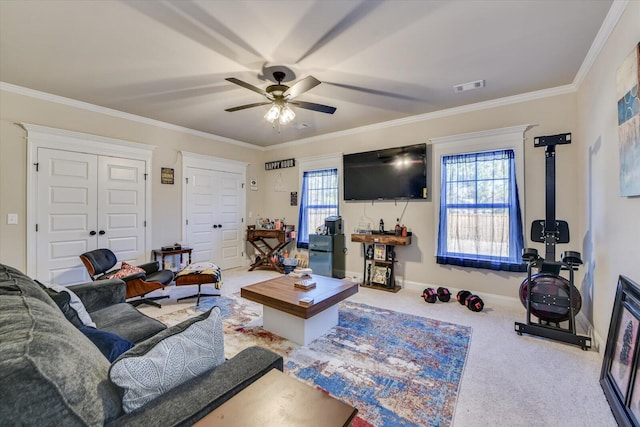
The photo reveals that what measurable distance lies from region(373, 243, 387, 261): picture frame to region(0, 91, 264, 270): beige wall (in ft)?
11.4

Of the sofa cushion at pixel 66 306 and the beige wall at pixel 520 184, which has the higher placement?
the beige wall at pixel 520 184

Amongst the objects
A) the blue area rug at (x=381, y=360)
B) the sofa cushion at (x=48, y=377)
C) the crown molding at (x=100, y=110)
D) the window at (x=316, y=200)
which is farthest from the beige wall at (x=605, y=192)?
the crown molding at (x=100, y=110)

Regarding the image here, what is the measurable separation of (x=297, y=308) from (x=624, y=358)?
226cm

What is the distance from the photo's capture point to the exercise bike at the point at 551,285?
8.58 feet

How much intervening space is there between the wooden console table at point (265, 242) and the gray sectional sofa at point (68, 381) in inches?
170

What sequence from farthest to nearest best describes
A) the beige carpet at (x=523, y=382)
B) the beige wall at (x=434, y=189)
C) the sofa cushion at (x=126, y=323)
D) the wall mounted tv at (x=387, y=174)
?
the wall mounted tv at (x=387, y=174) < the beige wall at (x=434, y=189) < the sofa cushion at (x=126, y=323) < the beige carpet at (x=523, y=382)

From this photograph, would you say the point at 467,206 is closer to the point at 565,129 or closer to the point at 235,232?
the point at 565,129

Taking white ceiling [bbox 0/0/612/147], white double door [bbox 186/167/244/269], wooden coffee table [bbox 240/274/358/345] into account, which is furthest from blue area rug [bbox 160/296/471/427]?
white ceiling [bbox 0/0/612/147]

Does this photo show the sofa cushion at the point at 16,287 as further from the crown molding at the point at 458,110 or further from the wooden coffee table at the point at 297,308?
the crown molding at the point at 458,110

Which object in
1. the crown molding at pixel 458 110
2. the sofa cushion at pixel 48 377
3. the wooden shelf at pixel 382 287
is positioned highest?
the crown molding at pixel 458 110

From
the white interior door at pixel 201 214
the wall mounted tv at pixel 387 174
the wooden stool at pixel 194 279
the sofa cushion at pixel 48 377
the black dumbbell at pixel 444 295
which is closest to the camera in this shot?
the sofa cushion at pixel 48 377

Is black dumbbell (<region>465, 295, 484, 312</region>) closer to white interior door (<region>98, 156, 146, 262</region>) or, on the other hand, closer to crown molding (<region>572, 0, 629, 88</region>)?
crown molding (<region>572, 0, 629, 88</region>)

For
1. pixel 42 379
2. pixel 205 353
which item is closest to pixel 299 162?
pixel 205 353

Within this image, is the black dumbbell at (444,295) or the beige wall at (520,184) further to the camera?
the black dumbbell at (444,295)
